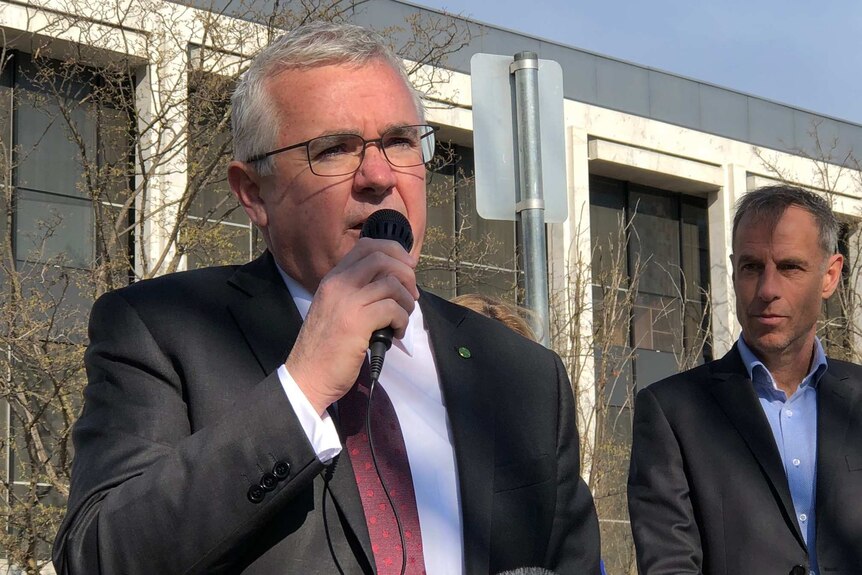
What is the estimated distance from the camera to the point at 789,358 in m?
5.02

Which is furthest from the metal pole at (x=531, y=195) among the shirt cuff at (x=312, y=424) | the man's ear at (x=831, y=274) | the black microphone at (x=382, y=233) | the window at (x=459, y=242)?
the window at (x=459, y=242)

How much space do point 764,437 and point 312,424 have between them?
2.87m

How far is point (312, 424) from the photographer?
2.35 metres

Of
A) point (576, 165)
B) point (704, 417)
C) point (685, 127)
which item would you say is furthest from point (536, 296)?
point (685, 127)

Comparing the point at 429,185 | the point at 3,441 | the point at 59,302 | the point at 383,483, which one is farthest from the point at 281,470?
the point at 429,185

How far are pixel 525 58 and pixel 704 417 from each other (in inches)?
70.7

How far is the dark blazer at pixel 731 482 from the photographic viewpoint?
468cm

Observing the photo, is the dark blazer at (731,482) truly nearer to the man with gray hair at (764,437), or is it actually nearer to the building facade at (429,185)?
the man with gray hair at (764,437)

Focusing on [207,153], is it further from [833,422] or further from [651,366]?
[651,366]

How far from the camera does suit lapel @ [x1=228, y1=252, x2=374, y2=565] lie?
2.47 metres

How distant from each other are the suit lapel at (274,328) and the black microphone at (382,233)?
0.68ft

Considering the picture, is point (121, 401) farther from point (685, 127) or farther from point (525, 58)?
point (685, 127)

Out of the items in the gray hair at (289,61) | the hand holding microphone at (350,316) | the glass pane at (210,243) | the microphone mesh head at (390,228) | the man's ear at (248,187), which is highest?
the glass pane at (210,243)

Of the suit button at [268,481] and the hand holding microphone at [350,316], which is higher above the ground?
the hand holding microphone at [350,316]
